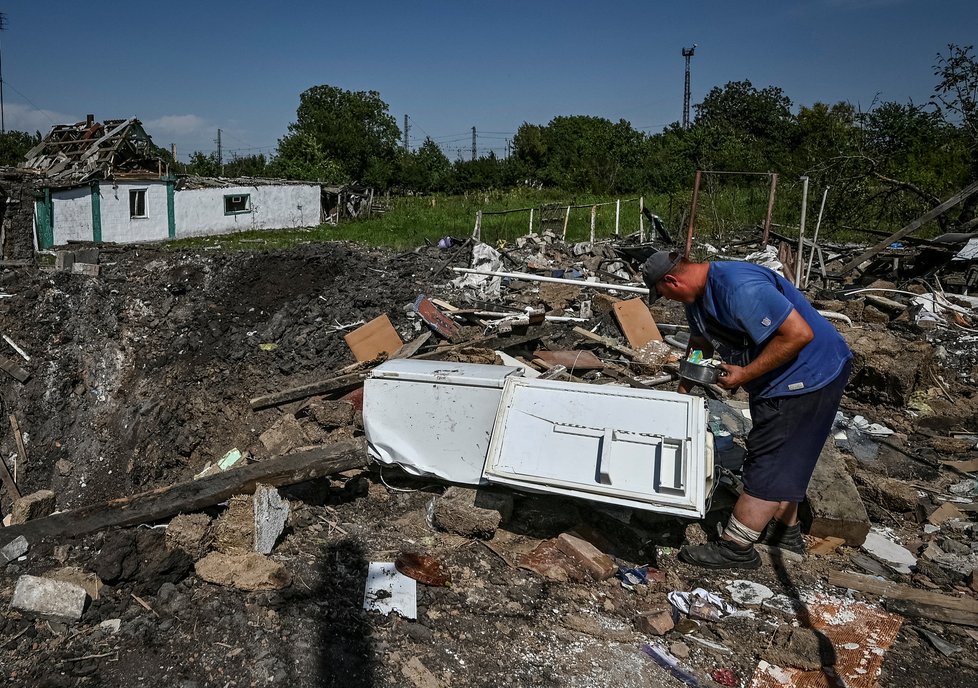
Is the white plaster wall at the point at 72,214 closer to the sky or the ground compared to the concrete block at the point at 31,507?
closer to the sky

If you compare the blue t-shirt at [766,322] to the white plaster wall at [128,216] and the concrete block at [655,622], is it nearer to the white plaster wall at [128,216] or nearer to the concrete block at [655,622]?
the concrete block at [655,622]

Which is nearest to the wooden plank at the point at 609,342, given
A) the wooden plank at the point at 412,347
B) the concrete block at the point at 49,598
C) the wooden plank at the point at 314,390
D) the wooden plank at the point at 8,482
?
the wooden plank at the point at 412,347

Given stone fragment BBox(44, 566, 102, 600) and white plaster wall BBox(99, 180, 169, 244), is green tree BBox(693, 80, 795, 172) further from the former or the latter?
stone fragment BBox(44, 566, 102, 600)

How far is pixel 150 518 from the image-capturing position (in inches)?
139

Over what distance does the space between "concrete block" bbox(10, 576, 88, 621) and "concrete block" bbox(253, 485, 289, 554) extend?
777mm

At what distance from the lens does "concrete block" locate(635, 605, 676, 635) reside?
2.88 m

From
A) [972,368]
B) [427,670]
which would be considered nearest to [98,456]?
[427,670]

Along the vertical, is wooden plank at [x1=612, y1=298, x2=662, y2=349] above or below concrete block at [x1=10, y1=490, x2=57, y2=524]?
above

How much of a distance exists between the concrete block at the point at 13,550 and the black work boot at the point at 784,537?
3964 millimetres

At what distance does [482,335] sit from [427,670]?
4.86 metres

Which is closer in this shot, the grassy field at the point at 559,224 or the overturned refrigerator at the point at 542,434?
the overturned refrigerator at the point at 542,434

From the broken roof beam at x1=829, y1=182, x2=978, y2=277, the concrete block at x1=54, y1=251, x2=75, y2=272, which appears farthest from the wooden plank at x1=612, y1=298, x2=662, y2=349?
the concrete block at x1=54, y1=251, x2=75, y2=272

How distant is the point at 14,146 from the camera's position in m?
33.8

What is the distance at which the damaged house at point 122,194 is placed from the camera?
18109mm
